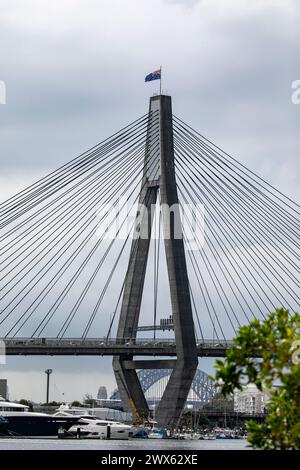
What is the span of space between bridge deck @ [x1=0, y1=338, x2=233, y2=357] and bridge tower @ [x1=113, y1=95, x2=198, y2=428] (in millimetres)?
1880

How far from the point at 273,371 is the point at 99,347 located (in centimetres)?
8187

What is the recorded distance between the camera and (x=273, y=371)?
25.6 metres

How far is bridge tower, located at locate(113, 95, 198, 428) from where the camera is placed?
321 feet

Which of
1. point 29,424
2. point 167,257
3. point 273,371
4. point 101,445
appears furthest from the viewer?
point 29,424

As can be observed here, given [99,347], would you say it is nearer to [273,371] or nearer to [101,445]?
[101,445]

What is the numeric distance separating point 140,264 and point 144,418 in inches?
834

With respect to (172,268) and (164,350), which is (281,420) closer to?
(172,268)

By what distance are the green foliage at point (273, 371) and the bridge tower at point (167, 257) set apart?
69591mm

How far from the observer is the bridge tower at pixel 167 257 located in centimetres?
9788

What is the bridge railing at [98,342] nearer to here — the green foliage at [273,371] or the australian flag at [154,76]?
the australian flag at [154,76]

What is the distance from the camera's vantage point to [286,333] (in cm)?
2577

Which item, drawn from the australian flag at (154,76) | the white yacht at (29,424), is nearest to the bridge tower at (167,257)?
the australian flag at (154,76)

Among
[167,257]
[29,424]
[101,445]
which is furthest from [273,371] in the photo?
[29,424]
